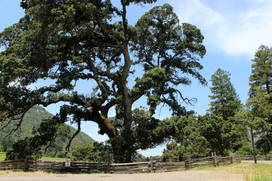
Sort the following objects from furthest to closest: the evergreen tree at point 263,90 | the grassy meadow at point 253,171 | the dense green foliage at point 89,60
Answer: the evergreen tree at point 263,90 → the dense green foliage at point 89,60 → the grassy meadow at point 253,171

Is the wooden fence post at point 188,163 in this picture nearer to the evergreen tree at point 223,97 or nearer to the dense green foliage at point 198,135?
the dense green foliage at point 198,135

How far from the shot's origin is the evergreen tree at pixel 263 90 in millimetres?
42844

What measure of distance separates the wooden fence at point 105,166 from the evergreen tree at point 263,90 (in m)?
23.5

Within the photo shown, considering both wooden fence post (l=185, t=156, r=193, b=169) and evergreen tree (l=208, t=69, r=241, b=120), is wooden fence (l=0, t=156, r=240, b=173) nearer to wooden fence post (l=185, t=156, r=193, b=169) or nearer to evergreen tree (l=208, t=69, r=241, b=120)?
wooden fence post (l=185, t=156, r=193, b=169)

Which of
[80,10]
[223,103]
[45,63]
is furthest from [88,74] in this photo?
[223,103]

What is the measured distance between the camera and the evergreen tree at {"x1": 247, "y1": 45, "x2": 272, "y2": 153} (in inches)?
1687

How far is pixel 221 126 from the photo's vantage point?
25.9 meters

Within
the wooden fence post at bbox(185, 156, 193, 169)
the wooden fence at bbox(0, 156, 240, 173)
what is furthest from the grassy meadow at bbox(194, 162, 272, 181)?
the wooden fence at bbox(0, 156, 240, 173)

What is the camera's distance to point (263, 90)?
46.1 metres

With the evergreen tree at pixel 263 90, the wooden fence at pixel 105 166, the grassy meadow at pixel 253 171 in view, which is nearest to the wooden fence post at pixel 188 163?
the wooden fence at pixel 105 166

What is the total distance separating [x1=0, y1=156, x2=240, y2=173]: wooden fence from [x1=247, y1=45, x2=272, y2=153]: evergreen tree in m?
23.5

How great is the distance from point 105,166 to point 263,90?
3527 centimetres

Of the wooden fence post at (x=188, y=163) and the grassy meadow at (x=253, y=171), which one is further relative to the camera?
the wooden fence post at (x=188, y=163)

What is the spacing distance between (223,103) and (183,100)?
24505mm
